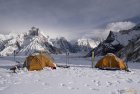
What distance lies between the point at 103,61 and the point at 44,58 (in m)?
7.15

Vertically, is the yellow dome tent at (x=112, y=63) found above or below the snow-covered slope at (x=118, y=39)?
below

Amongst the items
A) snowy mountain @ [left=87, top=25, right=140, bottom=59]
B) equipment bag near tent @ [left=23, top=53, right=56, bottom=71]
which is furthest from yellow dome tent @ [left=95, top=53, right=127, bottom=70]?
snowy mountain @ [left=87, top=25, right=140, bottom=59]

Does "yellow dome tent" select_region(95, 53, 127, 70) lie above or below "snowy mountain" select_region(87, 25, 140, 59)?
below

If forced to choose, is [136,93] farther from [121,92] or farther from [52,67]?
[52,67]

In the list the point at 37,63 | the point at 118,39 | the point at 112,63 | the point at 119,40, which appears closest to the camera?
the point at 37,63

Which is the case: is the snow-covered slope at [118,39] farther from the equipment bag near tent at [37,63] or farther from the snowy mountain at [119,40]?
the equipment bag near tent at [37,63]

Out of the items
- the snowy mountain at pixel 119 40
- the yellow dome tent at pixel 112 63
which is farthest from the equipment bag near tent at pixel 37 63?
the snowy mountain at pixel 119 40

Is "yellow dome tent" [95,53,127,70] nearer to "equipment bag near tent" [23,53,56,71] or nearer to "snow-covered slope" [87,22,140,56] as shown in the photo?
"equipment bag near tent" [23,53,56,71]

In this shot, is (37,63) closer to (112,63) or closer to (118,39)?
(112,63)

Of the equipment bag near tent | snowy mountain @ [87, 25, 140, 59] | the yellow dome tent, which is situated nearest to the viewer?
the equipment bag near tent

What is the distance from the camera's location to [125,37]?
138 m

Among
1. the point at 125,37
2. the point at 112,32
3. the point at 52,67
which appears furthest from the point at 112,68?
the point at 112,32

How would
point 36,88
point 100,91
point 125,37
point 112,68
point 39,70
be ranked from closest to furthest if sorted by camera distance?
point 100,91
point 36,88
point 39,70
point 112,68
point 125,37

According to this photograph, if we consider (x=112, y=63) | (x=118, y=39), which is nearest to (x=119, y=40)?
(x=118, y=39)
